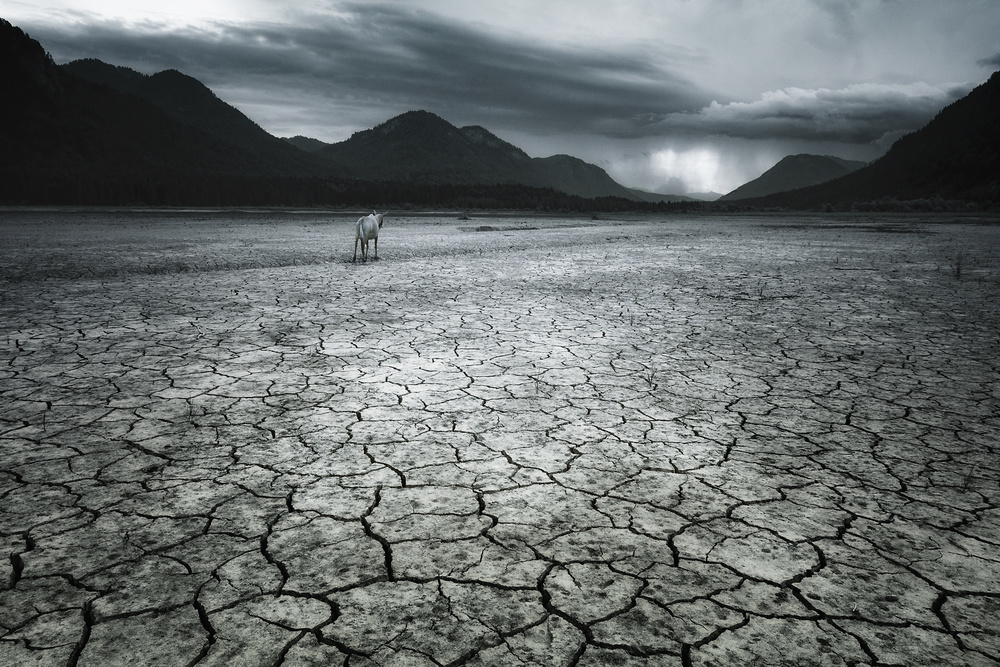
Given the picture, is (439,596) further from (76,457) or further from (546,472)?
(76,457)

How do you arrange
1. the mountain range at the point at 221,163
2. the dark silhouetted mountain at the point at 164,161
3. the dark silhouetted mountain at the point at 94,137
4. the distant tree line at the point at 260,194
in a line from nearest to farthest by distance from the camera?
1. the distant tree line at the point at 260,194
2. the dark silhouetted mountain at the point at 164,161
3. the mountain range at the point at 221,163
4. the dark silhouetted mountain at the point at 94,137

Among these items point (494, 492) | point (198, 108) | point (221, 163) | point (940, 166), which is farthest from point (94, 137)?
point (940, 166)

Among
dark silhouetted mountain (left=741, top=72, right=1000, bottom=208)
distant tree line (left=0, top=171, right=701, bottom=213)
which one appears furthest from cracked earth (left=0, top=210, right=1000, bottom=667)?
dark silhouetted mountain (left=741, top=72, right=1000, bottom=208)

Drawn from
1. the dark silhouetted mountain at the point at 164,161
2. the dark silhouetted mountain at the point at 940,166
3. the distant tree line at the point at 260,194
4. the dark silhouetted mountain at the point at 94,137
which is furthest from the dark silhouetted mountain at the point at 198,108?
the dark silhouetted mountain at the point at 940,166

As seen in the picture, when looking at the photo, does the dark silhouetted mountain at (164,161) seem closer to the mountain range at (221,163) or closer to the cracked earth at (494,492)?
the mountain range at (221,163)

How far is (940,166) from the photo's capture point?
330ft

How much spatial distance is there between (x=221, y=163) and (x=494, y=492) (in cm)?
11509

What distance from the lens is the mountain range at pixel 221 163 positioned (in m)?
59.7

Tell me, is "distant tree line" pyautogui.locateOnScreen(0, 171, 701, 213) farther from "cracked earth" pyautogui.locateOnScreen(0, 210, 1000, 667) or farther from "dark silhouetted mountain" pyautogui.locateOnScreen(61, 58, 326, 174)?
"cracked earth" pyautogui.locateOnScreen(0, 210, 1000, 667)

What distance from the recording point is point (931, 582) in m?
1.95

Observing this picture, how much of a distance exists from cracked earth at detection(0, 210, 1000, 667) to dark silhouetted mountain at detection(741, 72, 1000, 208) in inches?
3728

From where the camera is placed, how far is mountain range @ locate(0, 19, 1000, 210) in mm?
59719

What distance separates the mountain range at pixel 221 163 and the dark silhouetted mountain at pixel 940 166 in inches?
11.8

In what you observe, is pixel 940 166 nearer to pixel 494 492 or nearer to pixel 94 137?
pixel 494 492
